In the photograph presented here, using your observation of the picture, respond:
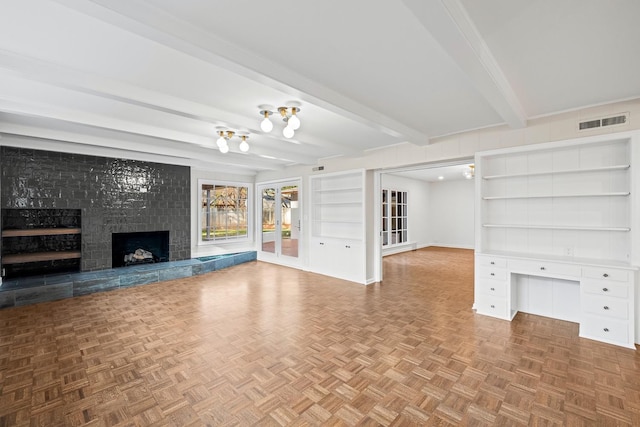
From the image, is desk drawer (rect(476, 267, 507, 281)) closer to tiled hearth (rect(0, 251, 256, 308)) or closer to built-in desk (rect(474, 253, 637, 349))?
built-in desk (rect(474, 253, 637, 349))

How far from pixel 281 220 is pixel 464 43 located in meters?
6.00

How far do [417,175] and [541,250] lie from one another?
5.74 meters

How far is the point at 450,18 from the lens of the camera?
4.94ft

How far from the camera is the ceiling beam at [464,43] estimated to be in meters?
1.45

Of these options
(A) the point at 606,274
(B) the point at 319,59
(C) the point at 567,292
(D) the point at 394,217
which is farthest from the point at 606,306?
(D) the point at 394,217

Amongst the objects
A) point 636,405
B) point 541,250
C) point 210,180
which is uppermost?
point 210,180

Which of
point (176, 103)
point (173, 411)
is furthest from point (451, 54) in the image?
point (173, 411)

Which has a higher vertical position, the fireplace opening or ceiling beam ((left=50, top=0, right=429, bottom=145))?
ceiling beam ((left=50, top=0, right=429, bottom=145))

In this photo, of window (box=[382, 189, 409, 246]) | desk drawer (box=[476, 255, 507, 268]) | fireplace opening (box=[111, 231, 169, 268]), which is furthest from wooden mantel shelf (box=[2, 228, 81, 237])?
window (box=[382, 189, 409, 246])

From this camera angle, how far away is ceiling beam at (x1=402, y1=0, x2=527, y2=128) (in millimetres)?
1453

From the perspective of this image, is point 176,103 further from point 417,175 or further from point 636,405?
point 417,175

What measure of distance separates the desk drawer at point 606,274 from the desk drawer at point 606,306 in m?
0.20

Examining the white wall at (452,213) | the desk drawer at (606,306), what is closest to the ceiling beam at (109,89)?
the desk drawer at (606,306)

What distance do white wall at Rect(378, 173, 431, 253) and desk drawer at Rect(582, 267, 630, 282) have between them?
5849mm
